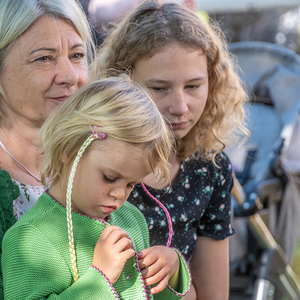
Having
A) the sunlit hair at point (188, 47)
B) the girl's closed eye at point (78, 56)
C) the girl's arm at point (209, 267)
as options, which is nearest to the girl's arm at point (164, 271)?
the girl's arm at point (209, 267)

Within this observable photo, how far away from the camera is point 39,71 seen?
5.10 feet

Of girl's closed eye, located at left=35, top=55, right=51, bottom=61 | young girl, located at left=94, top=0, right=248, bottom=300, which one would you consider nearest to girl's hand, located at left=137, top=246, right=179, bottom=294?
young girl, located at left=94, top=0, right=248, bottom=300

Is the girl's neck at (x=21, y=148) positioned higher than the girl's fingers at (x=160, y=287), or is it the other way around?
the girl's neck at (x=21, y=148)

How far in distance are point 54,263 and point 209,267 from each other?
986 mm

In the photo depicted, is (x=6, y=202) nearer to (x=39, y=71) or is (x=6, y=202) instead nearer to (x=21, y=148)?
(x=21, y=148)

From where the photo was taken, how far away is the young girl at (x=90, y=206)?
108 centimetres

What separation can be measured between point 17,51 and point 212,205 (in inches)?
40.8

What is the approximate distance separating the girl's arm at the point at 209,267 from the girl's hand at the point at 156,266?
1.92 ft

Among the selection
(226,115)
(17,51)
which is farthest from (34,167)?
(226,115)

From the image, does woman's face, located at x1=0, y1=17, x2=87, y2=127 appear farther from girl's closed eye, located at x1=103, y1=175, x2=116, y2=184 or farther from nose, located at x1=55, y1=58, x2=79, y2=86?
→ girl's closed eye, located at x1=103, y1=175, x2=116, y2=184

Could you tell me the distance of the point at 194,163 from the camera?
188 centimetres

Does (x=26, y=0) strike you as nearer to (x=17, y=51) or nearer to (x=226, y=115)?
(x=17, y=51)

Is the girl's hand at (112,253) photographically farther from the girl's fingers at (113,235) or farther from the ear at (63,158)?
the ear at (63,158)

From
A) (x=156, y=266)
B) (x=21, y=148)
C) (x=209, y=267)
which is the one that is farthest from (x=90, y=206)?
(x=209, y=267)
